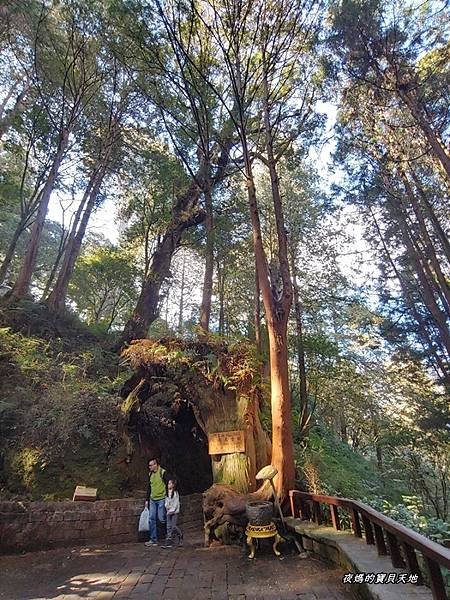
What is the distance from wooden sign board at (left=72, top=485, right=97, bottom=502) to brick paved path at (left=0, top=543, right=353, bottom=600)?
0.73m

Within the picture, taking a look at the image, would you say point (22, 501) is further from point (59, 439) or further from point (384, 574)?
point (384, 574)

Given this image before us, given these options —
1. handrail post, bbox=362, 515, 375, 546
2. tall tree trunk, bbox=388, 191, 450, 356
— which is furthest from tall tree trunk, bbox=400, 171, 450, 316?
handrail post, bbox=362, 515, 375, 546

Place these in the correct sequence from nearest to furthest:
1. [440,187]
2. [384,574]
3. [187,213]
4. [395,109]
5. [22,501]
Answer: [384,574]
[22,501]
[395,109]
[440,187]
[187,213]

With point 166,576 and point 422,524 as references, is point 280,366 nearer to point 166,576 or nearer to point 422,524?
point 422,524

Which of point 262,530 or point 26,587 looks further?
point 262,530

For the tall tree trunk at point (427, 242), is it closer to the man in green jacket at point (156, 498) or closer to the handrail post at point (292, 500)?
the handrail post at point (292, 500)

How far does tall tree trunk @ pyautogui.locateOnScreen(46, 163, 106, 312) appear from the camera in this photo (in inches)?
474

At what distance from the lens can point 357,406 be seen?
11.8m

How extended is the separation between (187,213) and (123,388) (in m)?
7.31

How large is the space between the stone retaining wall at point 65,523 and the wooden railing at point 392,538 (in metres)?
3.07

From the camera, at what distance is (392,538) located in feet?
9.29

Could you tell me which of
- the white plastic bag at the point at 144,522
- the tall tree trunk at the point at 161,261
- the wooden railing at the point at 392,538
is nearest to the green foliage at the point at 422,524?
the wooden railing at the point at 392,538

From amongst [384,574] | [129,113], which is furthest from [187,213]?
[384,574]

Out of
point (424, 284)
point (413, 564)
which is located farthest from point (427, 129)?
point (413, 564)
